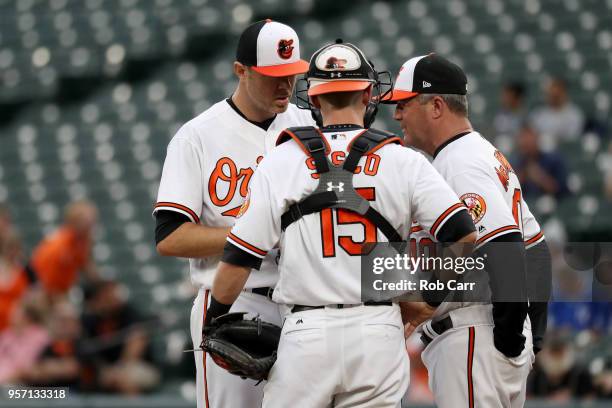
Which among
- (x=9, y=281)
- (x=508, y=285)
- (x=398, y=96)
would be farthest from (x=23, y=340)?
(x=508, y=285)

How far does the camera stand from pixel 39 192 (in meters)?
12.8

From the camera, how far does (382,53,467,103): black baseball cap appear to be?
15.1ft

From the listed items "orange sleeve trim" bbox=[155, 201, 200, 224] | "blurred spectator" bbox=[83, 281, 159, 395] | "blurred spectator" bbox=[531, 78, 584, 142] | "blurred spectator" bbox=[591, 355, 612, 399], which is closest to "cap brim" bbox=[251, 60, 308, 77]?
"orange sleeve trim" bbox=[155, 201, 200, 224]

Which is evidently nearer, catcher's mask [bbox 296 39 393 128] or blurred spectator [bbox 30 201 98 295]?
catcher's mask [bbox 296 39 393 128]

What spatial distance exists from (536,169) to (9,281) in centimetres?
450

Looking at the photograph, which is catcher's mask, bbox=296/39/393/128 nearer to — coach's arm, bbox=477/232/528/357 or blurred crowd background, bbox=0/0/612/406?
coach's arm, bbox=477/232/528/357

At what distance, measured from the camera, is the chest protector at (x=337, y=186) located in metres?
3.83

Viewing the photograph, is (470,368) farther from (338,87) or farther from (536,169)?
(536,169)

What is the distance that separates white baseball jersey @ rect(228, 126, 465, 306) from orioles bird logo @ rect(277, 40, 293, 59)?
0.75 meters

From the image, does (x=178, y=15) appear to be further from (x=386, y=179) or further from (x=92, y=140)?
(x=386, y=179)

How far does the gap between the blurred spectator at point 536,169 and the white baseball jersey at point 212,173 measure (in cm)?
521

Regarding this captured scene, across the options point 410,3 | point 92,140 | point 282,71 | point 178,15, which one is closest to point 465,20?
point 410,3

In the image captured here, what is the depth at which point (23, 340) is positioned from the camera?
27.6ft

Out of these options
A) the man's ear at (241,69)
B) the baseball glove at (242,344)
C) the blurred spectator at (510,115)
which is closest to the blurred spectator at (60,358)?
the man's ear at (241,69)
